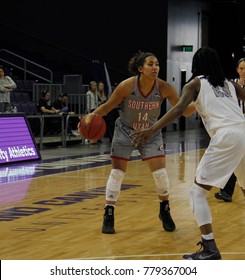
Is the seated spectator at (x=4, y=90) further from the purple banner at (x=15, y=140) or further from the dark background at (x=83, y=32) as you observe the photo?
the dark background at (x=83, y=32)

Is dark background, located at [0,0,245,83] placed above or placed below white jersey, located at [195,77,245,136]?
above

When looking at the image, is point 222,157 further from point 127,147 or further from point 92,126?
point 92,126

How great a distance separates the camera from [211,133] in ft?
22.0

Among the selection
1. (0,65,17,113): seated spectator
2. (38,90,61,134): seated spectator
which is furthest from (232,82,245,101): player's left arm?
(38,90,61,134): seated spectator

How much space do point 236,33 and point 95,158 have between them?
19.6 m

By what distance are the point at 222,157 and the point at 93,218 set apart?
3015 millimetres

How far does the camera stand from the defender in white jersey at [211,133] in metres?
6.47

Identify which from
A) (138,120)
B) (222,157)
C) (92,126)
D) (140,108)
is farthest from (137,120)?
(222,157)

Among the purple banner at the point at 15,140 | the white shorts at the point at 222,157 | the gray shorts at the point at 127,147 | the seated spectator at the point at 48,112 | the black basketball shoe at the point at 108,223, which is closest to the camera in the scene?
the white shorts at the point at 222,157

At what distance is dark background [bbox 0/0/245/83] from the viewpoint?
2870 cm

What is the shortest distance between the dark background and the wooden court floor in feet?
46.7

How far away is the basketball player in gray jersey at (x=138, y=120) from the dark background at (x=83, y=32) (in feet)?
65.2

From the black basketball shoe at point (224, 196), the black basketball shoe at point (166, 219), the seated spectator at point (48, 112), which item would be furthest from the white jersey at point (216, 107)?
the seated spectator at point (48, 112)

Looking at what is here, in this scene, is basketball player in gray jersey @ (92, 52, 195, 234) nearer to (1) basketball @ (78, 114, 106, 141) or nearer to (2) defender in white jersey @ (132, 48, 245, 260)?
A: (1) basketball @ (78, 114, 106, 141)
